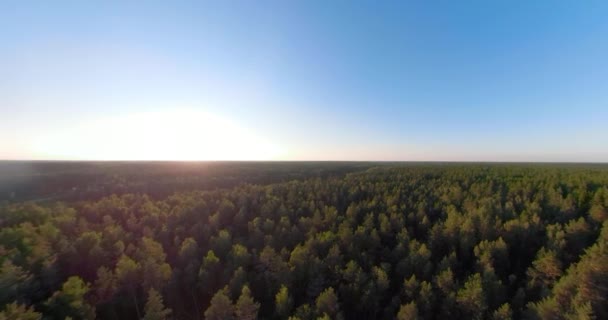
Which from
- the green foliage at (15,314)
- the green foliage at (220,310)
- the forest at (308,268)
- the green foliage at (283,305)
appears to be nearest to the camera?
the green foliage at (15,314)

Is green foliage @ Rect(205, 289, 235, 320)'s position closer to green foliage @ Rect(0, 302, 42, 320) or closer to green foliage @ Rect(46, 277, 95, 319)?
green foliage @ Rect(46, 277, 95, 319)

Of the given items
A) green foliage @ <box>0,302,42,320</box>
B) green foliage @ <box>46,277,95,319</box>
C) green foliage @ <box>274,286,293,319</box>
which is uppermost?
green foliage @ <box>0,302,42,320</box>

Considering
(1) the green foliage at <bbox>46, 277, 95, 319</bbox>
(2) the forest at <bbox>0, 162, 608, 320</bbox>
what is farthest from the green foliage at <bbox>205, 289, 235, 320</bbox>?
(1) the green foliage at <bbox>46, 277, 95, 319</bbox>

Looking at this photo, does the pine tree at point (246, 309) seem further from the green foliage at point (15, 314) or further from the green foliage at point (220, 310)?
the green foliage at point (15, 314)

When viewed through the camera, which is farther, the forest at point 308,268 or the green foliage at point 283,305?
the green foliage at point 283,305

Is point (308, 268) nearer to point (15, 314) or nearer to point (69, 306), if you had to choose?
point (69, 306)

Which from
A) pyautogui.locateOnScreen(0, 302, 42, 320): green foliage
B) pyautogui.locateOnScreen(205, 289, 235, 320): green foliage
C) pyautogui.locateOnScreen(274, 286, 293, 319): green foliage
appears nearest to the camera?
pyautogui.locateOnScreen(0, 302, 42, 320): green foliage

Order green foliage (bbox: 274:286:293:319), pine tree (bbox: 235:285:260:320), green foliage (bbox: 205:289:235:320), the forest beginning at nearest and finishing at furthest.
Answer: pine tree (bbox: 235:285:260:320) < green foliage (bbox: 205:289:235:320) < the forest < green foliage (bbox: 274:286:293:319)

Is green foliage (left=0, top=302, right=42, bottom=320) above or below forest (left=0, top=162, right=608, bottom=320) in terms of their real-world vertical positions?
above

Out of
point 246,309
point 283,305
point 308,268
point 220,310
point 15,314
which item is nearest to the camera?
point 15,314

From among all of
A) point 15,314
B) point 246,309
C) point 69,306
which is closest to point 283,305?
point 246,309

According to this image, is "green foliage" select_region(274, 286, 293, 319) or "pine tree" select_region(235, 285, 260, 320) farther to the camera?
"green foliage" select_region(274, 286, 293, 319)

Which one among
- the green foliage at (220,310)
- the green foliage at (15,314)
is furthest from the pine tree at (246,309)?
the green foliage at (15,314)

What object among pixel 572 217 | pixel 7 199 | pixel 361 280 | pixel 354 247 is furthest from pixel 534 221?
pixel 7 199
